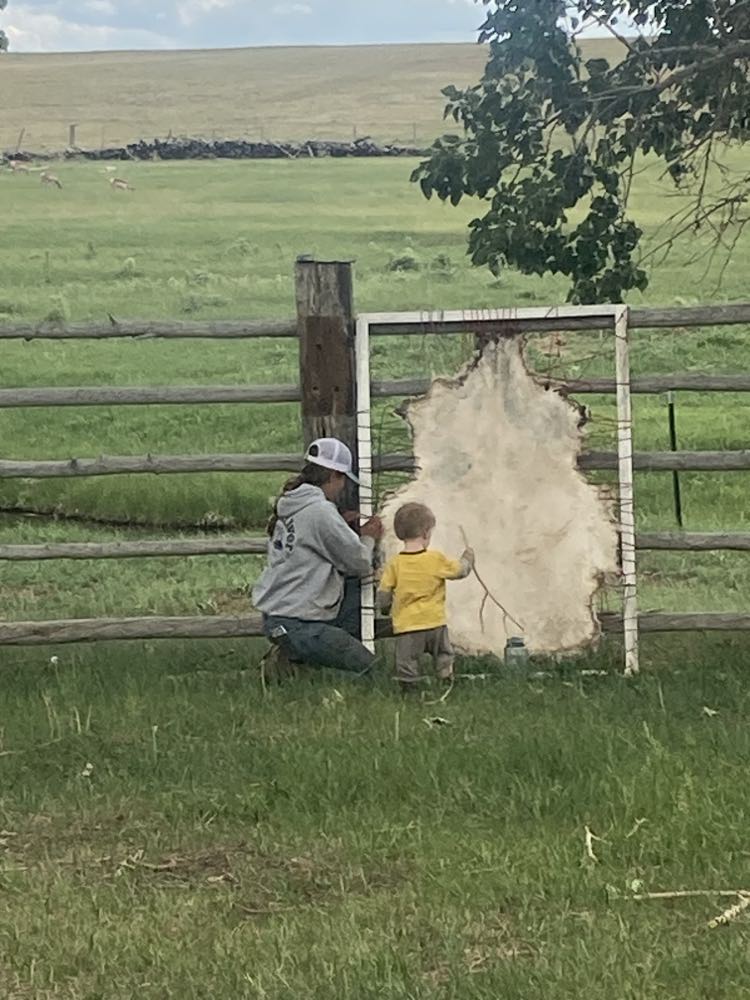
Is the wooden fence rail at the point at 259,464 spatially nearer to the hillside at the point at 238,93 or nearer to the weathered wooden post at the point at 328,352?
the weathered wooden post at the point at 328,352

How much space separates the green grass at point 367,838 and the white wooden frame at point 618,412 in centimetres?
45

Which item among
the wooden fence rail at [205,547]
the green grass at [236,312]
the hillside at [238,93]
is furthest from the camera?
the hillside at [238,93]

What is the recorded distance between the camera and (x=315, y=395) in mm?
7395

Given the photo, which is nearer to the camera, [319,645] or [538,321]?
[319,645]

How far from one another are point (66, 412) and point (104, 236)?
15.0 meters

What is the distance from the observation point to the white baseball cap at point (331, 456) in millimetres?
7105

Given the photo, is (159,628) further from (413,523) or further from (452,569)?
(452,569)

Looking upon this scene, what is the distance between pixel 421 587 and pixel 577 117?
2704 mm

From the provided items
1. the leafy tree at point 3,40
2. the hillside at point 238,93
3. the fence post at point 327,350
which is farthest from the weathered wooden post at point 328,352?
the leafy tree at point 3,40

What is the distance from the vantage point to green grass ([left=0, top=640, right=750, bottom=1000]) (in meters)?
4.13

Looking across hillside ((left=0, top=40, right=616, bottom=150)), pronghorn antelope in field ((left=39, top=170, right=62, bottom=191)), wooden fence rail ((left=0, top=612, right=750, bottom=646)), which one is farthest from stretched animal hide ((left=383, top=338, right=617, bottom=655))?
hillside ((left=0, top=40, right=616, bottom=150))

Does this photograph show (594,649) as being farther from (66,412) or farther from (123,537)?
(66,412)

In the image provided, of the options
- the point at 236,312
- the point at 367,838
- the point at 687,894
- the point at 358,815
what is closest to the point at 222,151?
the point at 236,312

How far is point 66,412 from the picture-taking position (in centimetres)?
1627
